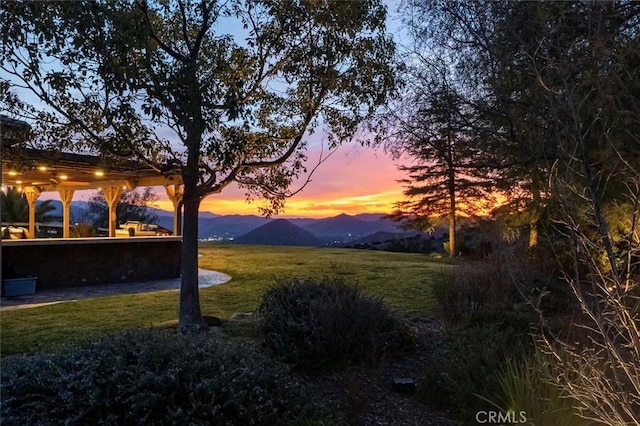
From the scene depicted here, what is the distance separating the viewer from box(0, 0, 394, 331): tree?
4.14m

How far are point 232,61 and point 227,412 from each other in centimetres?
385

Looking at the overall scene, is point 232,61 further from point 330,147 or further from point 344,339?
point 344,339

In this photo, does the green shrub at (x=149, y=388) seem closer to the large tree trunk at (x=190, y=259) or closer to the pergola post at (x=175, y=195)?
the large tree trunk at (x=190, y=259)

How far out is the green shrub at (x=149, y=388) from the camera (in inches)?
119

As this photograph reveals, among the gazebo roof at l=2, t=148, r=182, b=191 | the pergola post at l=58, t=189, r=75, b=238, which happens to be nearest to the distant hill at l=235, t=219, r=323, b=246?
the pergola post at l=58, t=189, r=75, b=238

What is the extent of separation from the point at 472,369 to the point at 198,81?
132 inches

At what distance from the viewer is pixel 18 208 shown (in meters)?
18.8

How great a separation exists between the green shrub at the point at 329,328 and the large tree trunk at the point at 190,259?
105 centimetres

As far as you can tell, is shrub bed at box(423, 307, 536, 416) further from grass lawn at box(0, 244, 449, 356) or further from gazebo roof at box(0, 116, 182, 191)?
gazebo roof at box(0, 116, 182, 191)

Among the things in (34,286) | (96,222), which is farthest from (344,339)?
(96,222)
